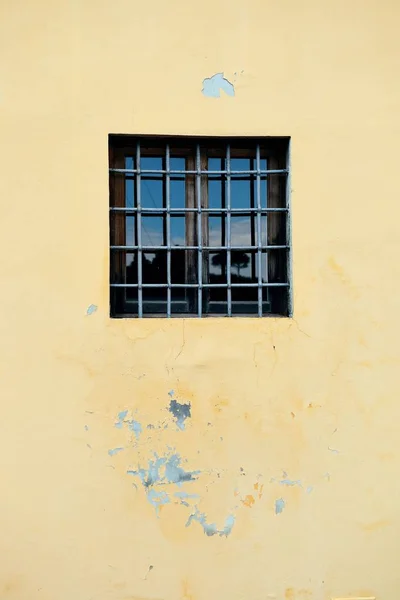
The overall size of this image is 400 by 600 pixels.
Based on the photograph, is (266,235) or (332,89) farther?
(266,235)

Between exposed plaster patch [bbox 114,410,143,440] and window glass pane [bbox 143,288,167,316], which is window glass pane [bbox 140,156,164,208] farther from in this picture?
exposed plaster patch [bbox 114,410,143,440]

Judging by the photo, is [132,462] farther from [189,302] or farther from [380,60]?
[380,60]

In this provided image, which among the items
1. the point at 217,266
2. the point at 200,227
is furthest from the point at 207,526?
the point at 200,227

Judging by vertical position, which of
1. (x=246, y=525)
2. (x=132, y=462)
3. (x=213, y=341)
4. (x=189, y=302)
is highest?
(x=189, y=302)

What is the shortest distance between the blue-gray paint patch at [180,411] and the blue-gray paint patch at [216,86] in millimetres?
1458

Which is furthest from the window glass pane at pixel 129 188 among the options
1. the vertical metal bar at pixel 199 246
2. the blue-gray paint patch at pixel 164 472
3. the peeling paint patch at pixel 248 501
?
the peeling paint patch at pixel 248 501

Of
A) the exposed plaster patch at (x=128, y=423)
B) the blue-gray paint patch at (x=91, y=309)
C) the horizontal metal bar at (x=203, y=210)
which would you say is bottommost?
the exposed plaster patch at (x=128, y=423)

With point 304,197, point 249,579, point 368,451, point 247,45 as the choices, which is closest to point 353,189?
point 304,197

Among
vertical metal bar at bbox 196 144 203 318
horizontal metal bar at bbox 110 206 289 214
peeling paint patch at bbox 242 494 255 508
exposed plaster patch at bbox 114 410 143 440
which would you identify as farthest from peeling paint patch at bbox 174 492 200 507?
horizontal metal bar at bbox 110 206 289 214

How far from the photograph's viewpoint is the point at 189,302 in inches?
94.0

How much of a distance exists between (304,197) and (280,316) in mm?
594

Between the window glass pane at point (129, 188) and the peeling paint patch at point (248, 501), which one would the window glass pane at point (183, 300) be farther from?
the peeling paint patch at point (248, 501)

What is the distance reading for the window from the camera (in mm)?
2326

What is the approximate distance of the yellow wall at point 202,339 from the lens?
2178 millimetres
